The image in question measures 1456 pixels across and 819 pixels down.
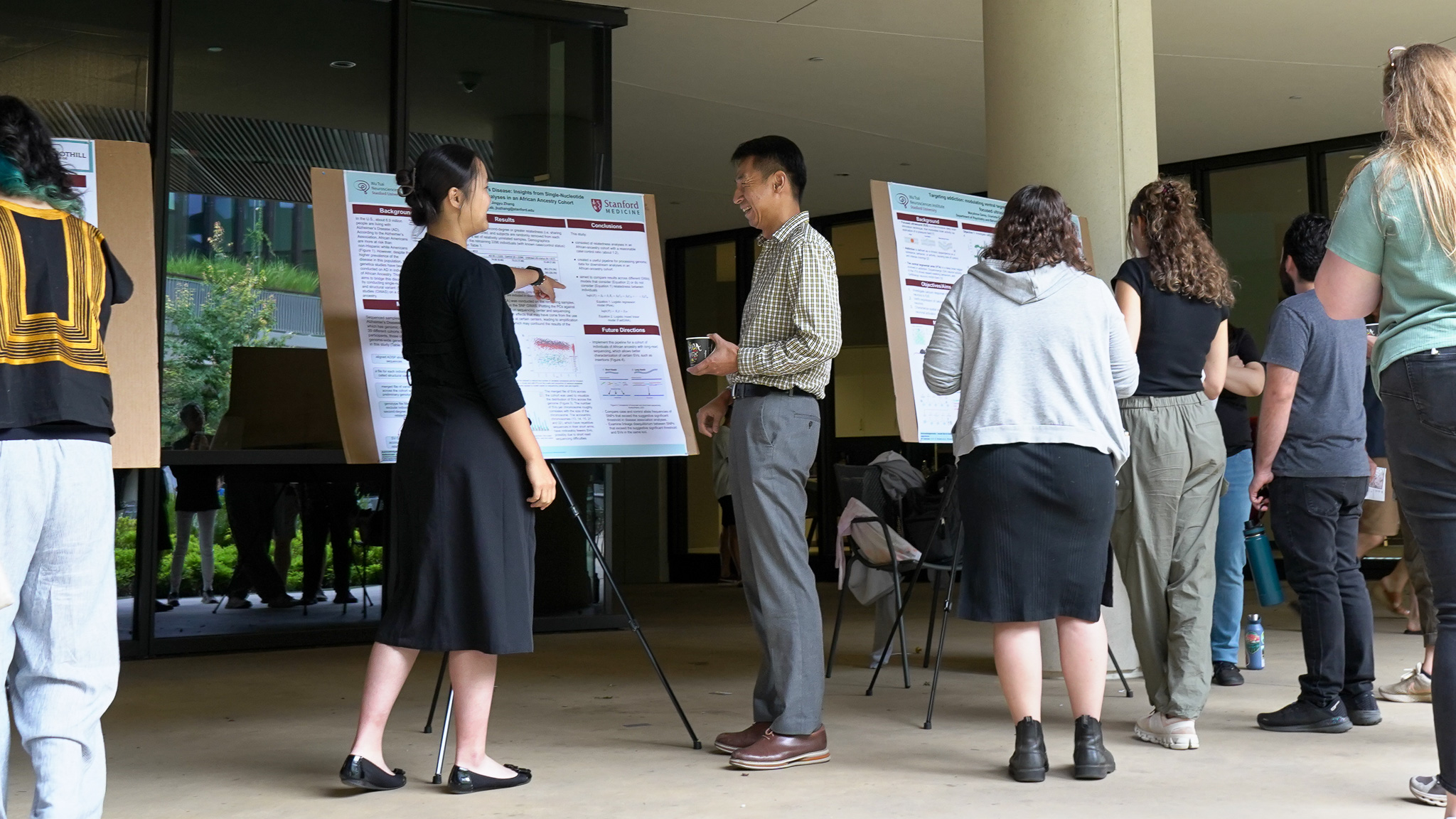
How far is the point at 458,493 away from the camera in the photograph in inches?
119

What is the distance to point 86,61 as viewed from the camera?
5742 mm

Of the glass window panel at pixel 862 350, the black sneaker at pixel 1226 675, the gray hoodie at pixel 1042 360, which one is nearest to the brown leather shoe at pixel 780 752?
the gray hoodie at pixel 1042 360

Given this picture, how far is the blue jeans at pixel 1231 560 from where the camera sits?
15.9ft

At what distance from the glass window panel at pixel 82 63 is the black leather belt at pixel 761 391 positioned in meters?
3.66

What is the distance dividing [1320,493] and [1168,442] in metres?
0.56

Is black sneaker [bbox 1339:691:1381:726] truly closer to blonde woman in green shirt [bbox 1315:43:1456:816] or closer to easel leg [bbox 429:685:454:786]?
blonde woman in green shirt [bbox 1315:43:1456:816]

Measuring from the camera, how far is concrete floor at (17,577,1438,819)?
2.95 meters

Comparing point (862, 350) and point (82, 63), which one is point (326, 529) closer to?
point (82, 63)

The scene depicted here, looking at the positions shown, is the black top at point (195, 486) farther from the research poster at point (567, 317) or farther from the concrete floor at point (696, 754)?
the research poster at point (567, 317)

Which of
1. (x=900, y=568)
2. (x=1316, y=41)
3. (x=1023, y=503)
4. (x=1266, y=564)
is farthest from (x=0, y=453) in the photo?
(x=1316, y=41)

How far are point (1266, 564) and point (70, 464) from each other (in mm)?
4534

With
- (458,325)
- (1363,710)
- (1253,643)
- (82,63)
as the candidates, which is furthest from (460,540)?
(82,63)

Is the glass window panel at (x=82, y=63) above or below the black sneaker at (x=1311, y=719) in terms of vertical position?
above

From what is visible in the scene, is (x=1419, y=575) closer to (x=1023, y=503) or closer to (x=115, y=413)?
(x=1023, y=503)
